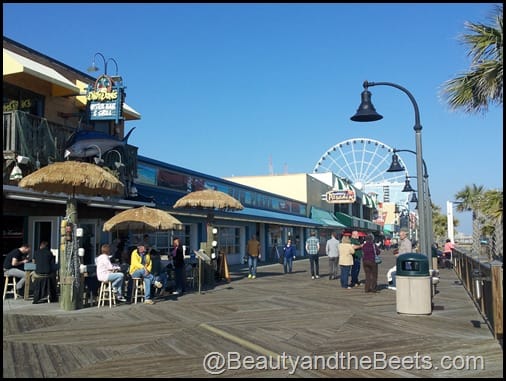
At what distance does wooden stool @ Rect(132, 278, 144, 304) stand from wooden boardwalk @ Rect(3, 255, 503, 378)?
52 centimetres

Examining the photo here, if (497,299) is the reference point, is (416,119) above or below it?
above

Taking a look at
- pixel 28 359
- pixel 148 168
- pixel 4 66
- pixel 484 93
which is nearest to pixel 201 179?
pixel 148 168

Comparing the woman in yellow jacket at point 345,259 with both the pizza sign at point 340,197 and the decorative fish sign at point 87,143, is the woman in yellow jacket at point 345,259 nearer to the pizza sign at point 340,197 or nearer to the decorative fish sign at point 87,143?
the decorative fish sign at point 87,143

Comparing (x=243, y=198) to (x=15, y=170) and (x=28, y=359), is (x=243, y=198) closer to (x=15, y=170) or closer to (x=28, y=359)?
(x=15, y=170)

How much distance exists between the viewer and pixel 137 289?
467 inches

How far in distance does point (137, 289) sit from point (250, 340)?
4996mm

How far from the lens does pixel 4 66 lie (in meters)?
12.3

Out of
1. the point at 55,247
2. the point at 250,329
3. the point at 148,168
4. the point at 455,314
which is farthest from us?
the point at 148,168

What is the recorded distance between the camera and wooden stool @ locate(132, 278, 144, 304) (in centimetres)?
1155

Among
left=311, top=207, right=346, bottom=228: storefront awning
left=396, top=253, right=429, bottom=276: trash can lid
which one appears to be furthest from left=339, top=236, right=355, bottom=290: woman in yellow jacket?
left=311, top=207, right=346, bottom=228: storefront awning

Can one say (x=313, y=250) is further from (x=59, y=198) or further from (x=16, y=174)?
(x=16, y=174)

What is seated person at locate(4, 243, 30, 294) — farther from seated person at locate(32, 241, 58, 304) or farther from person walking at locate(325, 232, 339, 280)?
person walking at locate(325, 232, 339, 280)

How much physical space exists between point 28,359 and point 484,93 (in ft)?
30.5

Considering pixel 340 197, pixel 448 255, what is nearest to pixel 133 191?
pixel 448 255
